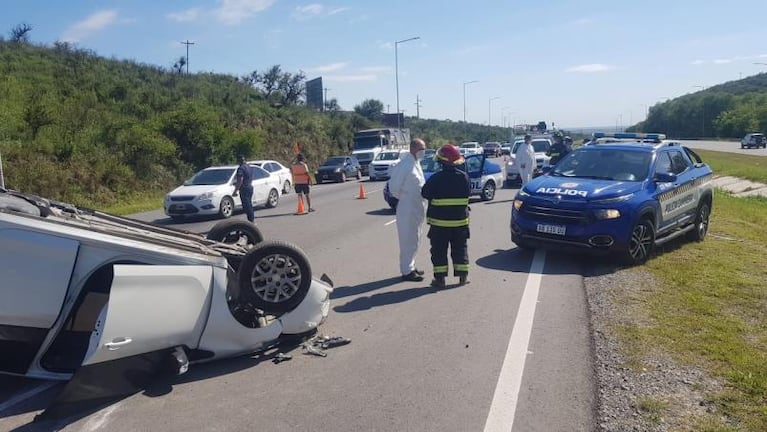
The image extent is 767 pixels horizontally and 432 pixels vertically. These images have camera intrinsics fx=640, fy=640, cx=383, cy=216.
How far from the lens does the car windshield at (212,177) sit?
17.9 metres

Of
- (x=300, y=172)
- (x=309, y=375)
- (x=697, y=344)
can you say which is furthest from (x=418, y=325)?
(x=300, y=172)

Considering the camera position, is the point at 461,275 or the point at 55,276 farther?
the point at 461,275

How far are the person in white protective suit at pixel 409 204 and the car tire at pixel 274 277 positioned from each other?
2909 mm

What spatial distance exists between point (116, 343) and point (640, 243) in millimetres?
7166

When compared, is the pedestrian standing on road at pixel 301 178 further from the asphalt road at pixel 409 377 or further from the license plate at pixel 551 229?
the asphalt road at pixel 409 377

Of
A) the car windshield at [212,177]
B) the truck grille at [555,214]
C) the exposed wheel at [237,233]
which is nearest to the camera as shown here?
the exposed wheel at [237,233]

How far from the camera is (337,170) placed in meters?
33.1

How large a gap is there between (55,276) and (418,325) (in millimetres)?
3269

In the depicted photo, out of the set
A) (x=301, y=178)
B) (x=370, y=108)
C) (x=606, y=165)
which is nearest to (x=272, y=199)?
(x=301, y=178)

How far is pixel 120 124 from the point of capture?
27.3m

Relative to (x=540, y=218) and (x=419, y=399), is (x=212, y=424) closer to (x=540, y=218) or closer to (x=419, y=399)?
(x=419, y=399)

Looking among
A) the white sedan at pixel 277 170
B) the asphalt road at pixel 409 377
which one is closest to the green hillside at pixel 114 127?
the white sedan at pixel 277 170

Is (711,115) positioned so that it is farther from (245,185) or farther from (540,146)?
(245,185)

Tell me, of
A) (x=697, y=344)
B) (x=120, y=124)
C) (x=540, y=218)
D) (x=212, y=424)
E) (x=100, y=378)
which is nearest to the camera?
(x=212, y=424)
